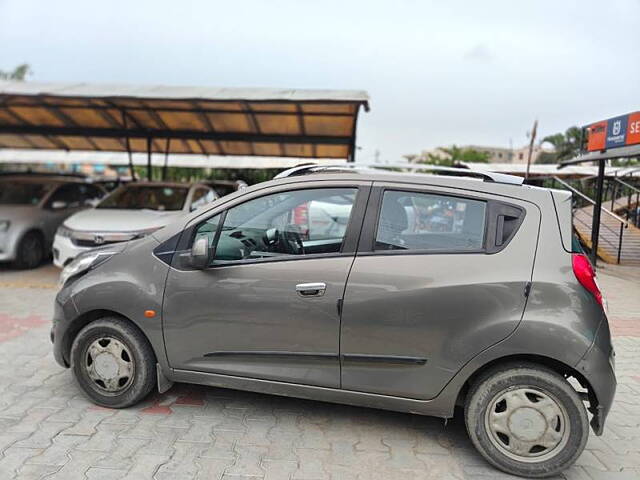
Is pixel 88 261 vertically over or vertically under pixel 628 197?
under

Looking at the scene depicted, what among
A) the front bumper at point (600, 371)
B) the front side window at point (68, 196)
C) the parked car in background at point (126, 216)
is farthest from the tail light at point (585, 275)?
the front side window at point (68, 196)

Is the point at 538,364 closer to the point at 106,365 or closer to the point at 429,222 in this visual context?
the point at 429,222

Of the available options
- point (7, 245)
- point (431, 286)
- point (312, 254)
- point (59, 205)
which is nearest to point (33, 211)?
point (59, 205)

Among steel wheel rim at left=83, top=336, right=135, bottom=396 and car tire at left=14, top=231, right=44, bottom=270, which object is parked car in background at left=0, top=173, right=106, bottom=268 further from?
steel wheel rim at left=83, top=336, right=135, bottom=396

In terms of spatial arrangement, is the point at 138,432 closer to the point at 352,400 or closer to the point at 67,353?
the point at 67,353

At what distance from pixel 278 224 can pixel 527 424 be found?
6.15 ft

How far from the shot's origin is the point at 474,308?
2.68m

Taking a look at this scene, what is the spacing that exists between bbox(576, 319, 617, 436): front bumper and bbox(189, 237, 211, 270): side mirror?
87.6 inches

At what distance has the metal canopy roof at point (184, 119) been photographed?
293 inches

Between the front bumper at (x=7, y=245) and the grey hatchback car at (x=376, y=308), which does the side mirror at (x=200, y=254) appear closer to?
the grey hatchback car at (x=376, y=308)

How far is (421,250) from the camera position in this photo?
2824mm

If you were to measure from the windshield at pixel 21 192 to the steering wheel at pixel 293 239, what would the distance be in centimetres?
761

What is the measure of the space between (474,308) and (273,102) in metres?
5.63

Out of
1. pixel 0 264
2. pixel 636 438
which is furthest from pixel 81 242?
Answer: pixel 636 438
